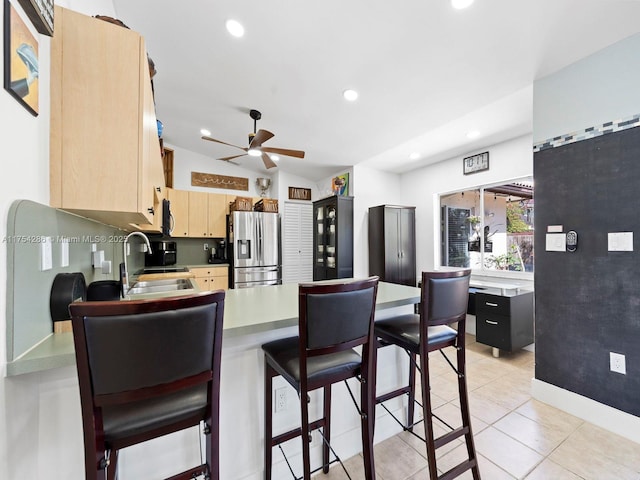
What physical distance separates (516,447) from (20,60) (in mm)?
3012

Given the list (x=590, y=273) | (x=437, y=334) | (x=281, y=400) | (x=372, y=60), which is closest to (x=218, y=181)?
(x=372, y=60)

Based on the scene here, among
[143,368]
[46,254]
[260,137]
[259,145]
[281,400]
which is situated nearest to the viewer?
[143,368]

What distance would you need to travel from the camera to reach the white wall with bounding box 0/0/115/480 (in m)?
0.76

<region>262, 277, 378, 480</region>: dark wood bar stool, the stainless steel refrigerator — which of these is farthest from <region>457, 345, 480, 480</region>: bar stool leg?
the stainless steel refrigerator

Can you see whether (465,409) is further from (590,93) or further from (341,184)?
(341,184)

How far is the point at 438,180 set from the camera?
A: 14.5 ft

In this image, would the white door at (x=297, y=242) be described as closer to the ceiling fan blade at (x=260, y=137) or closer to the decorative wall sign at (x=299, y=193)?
the decorative wall sign at (x=299, y=193)

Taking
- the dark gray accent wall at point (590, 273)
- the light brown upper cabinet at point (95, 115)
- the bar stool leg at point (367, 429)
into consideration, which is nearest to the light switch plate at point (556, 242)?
the dark gray accent wall at point (590, 273)

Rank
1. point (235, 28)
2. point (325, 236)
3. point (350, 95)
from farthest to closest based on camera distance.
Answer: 1. point (325, 236)
2. point (350, 95)
3. point (235, 28)

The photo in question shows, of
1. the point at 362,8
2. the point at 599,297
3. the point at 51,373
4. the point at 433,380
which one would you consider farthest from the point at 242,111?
the point at 599,297

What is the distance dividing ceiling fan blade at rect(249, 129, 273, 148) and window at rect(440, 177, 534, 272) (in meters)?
3.08

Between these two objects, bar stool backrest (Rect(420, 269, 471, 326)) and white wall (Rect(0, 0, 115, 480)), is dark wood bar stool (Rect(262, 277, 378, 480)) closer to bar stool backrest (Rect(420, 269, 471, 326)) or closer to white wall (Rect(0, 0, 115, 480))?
bar stool backrest (Rect(420, 269, 471, 326))

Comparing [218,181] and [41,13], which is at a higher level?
[218,181]

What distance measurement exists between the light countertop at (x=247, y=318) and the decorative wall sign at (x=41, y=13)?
1060 millimetres
